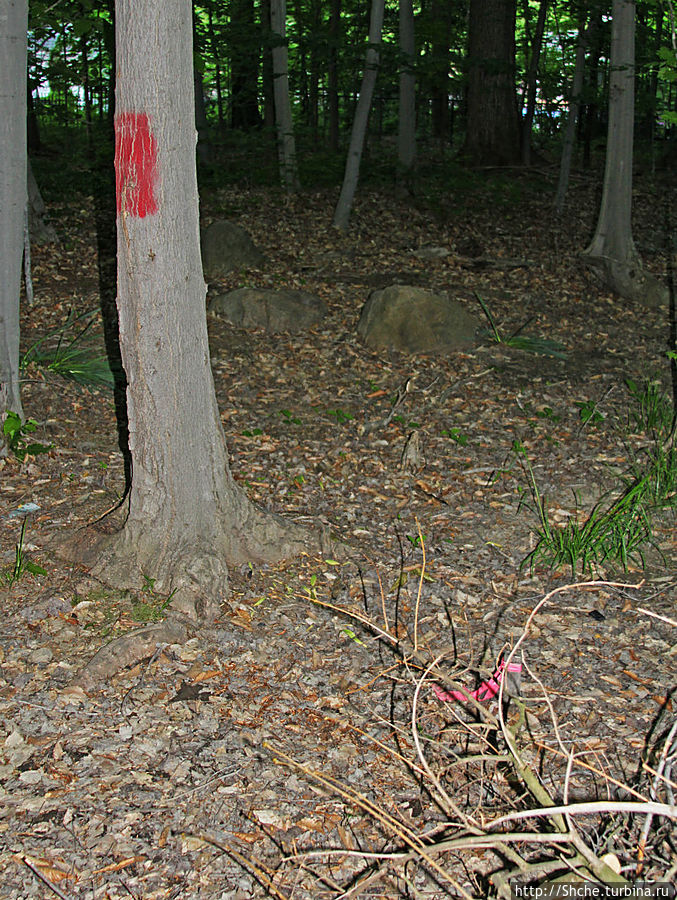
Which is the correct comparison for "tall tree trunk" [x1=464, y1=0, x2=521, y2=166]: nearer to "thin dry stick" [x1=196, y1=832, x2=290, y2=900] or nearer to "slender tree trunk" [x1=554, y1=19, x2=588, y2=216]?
"slender tree trunk" [x1=554, y1=19, x2=588, y2=216]

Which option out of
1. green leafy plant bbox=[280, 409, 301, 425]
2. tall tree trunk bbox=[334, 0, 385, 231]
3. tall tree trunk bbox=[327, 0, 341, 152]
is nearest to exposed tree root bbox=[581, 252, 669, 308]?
tall tree trunk bbox=[334, 0, 385, 231]

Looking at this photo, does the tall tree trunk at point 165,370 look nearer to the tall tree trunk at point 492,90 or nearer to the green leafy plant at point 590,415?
the green leafy plant at point 590,415

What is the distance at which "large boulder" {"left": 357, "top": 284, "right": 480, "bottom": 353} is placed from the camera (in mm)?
7305

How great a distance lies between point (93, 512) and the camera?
4434 millimetres

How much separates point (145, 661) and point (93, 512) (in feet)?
4.26

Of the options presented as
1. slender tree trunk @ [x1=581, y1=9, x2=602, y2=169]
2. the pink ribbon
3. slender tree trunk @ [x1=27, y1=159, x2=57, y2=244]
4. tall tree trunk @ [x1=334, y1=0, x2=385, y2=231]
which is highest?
slender tree trunk @ [x1=581, y1=9, x2=602, y2=169]

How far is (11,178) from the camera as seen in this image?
4641 mm

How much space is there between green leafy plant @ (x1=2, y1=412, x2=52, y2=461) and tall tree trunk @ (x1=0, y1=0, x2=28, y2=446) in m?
0.06

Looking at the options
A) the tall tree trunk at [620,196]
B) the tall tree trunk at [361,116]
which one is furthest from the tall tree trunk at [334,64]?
the tall tree trunk at [620,196]

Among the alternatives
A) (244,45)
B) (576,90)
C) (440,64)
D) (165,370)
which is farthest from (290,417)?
(576,90)

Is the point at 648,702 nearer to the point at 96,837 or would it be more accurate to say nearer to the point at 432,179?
the point at 96,837

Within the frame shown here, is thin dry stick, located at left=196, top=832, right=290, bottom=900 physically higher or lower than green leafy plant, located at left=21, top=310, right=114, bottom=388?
lower

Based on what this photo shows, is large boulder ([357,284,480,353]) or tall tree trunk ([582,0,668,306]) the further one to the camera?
tall tree trunk ([582,0,668,306])

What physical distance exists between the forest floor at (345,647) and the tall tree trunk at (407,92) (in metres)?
4.19
